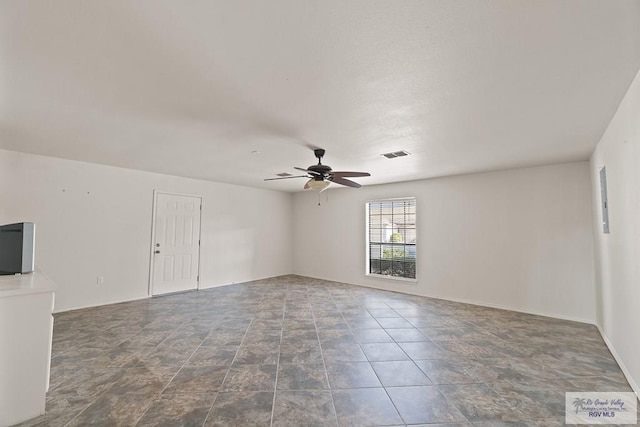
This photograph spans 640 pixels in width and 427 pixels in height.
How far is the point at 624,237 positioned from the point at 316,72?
9.97 feet

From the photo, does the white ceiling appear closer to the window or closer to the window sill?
the window

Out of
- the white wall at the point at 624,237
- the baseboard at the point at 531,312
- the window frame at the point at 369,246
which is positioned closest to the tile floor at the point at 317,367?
the baseboard at the point at 531,312

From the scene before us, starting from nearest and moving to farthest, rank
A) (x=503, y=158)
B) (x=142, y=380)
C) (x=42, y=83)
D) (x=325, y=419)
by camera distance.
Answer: (x=325, y=419), (x=42, y=83), (x=142, y=380), (x=503, y=158)

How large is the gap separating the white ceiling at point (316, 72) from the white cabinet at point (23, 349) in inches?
64.3

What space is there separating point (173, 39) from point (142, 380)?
2736 mm

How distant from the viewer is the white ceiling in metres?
1.41

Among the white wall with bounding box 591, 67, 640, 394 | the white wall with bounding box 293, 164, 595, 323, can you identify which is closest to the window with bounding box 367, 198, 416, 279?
the white wall with bounding box 293, 164, 595, 323

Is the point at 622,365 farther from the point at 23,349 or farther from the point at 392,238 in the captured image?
the point at 23,349

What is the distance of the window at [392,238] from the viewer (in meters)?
6.06

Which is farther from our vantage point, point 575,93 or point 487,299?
point 487,299

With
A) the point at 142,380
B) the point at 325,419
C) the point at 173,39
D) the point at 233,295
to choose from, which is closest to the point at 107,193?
the point at 233,295

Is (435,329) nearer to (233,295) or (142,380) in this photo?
(142,380)

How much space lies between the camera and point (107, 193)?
15.7ft

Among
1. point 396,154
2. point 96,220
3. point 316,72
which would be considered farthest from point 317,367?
point 96,220
